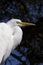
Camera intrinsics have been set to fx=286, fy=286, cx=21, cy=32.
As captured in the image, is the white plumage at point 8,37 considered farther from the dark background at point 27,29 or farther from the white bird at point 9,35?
the dark background at point 27,29

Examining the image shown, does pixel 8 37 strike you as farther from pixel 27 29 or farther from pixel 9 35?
pixel 27 29

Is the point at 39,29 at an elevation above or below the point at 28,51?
above

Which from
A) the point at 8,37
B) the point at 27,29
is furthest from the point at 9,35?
the point at 27,29

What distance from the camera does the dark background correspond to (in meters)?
3.07

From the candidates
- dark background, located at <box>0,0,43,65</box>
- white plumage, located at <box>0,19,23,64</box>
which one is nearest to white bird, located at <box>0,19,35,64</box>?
white plumage, located at <box>0,19,23,64</box>

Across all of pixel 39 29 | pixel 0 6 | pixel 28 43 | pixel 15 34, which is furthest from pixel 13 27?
pixel 0 6

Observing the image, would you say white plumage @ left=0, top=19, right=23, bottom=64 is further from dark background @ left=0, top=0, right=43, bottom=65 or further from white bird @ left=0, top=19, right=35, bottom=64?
dark background @ left=0, top=0, right=43, bottom=65

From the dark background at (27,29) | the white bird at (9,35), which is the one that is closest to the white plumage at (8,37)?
the white bird at (9,35)

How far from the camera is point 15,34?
2.45 meters

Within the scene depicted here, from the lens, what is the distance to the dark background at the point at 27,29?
307 centimetres

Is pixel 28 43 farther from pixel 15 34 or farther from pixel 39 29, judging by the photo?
pixel 15 34

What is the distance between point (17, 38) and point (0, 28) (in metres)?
0.18

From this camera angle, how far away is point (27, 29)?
11.6ft

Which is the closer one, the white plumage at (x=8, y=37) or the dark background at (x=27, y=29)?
the white plumage at (x=8, y=37)
